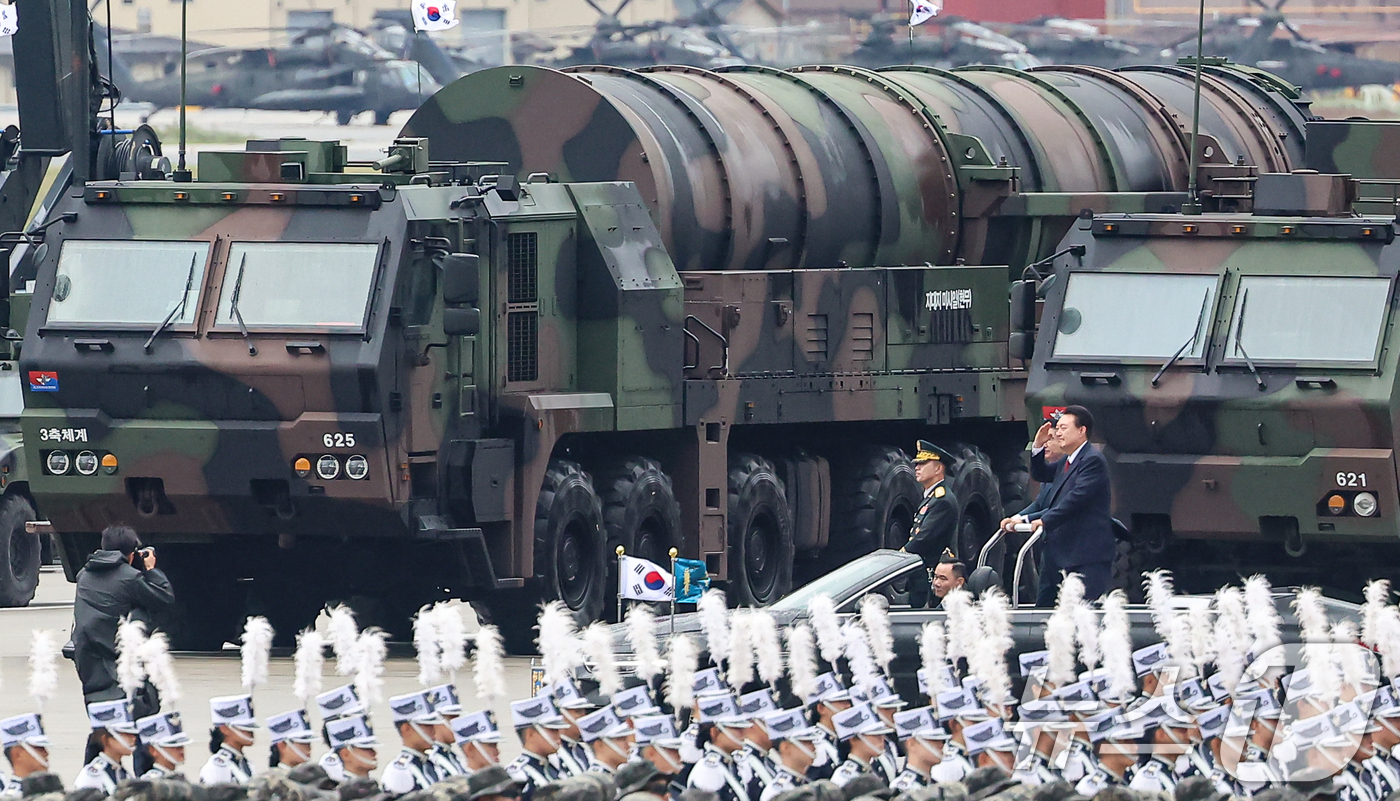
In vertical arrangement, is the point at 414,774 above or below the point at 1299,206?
below

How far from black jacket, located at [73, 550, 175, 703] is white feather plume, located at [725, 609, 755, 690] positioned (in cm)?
320

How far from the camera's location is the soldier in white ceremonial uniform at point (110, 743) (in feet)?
42.3

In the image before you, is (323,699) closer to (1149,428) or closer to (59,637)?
(1149,428)

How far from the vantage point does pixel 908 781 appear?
40.7ft

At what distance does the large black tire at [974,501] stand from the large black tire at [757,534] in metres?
1.46

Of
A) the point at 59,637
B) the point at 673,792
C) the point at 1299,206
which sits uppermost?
the point at 1299,206

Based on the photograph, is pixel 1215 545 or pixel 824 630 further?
pixel 1215 545

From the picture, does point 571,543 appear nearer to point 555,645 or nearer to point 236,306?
point 236,306

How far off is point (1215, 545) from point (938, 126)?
18.1 feet

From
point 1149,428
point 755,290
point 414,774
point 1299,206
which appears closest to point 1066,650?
point 414,774

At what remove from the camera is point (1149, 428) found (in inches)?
738

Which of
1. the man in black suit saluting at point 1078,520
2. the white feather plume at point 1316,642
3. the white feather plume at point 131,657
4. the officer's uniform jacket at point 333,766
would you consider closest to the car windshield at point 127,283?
the man in black suit saluting at point 1078,520

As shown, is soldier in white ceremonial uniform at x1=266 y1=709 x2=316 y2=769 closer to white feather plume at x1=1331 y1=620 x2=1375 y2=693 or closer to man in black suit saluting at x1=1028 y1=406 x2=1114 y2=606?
white feather plume at x1=1331 y1=620 x2=1375 y2=693

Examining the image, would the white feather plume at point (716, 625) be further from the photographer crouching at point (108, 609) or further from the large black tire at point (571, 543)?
the large black tire at point (571, 543)
